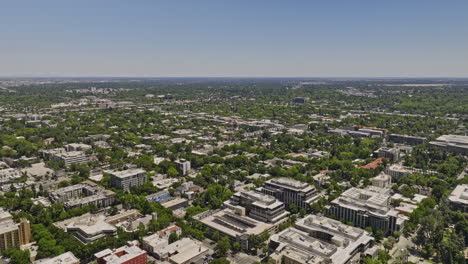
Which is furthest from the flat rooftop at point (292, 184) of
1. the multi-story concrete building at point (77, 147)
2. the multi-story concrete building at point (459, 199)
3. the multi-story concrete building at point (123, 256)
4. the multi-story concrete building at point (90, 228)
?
the multi-story concrete building at point (77, 147)

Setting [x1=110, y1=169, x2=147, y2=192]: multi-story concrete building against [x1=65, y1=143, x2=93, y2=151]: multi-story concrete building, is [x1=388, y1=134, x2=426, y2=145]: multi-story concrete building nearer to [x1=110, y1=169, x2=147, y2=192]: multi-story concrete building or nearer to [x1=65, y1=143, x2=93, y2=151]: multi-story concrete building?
[x1=110, y1=169, x2=147, y2=192]: multi-story concrete building

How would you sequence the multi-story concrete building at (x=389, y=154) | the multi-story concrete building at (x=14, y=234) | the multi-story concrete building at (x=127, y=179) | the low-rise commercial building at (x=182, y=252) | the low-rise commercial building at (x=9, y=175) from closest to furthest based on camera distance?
1. the low-rise commercial building at (x=182, y=252)
2. the multi-story concrete building at (x=14, y=234)
3. the multi-story concrete building at (x=127, y=179)
4. the low-rise commercial building at (x=9, y=175)
5. the multi-story concrete building at (x=389, y=154)

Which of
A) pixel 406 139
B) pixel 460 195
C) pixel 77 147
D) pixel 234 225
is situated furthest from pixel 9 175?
pixel 406 139

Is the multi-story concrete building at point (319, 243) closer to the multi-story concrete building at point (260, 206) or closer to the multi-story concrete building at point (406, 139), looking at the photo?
the multi-story concrete building at point (260, 206)

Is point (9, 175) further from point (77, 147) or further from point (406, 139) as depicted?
point (406, 139)

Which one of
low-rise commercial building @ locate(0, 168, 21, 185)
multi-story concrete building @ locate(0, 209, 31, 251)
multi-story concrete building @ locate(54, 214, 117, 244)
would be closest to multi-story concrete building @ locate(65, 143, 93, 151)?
low-rise commercial building @ locate(0, 168, 21, 185)

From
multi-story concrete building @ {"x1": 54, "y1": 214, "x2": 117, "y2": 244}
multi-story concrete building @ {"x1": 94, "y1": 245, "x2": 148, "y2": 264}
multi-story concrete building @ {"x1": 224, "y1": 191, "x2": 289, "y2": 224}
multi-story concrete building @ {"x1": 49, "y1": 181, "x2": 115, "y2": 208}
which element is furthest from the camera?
multi-story concrete building @ {"x1": 49, "y1": 181, "x2": 115, "y2": 208}

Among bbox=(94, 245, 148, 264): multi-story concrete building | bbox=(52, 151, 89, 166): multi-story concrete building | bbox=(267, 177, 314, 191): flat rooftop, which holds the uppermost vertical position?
bbox=(267, 177, 314, 191): flat rooftop
